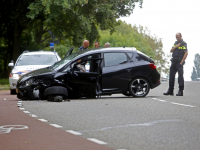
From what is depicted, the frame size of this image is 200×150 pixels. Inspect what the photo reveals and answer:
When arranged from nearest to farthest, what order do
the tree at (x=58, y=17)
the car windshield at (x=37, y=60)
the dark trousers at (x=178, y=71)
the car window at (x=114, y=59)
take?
the car window at (x=114, y=59)
the dark trousers at (x=178, y=71)
the car windshield at (x=37, y=60)
the tree at (x=58, y=17)

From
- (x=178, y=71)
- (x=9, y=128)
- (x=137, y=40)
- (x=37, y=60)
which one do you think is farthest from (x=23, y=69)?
(x=137, y=40)

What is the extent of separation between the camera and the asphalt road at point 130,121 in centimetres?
807

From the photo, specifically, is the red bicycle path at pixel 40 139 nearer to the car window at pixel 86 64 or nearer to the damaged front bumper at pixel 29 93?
the damaged front bumper at pixel 29 93

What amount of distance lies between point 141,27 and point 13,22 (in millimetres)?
85396

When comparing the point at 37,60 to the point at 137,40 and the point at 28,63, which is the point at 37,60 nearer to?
the point at 28,63

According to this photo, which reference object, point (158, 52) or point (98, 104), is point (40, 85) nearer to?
point (98, 104)

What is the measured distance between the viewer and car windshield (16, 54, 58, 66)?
72.5 ft

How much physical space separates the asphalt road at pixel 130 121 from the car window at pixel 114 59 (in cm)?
152

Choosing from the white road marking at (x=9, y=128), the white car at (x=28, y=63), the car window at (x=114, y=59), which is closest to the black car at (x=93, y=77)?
the car window at (x=114, y=59)

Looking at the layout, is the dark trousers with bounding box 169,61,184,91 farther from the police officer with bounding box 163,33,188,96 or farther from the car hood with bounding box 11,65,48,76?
the car hood with bounding box 11,65,48,76

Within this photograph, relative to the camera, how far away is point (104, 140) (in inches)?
326

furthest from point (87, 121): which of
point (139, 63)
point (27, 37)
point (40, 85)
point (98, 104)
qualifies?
point (27, 37)

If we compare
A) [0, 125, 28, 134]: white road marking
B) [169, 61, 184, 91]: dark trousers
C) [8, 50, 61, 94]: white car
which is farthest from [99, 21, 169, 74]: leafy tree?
[0, 125, 28, 134]: white road marking

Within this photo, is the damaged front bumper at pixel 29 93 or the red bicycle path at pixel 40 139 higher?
the damaged front bumper at pixel 29 93
